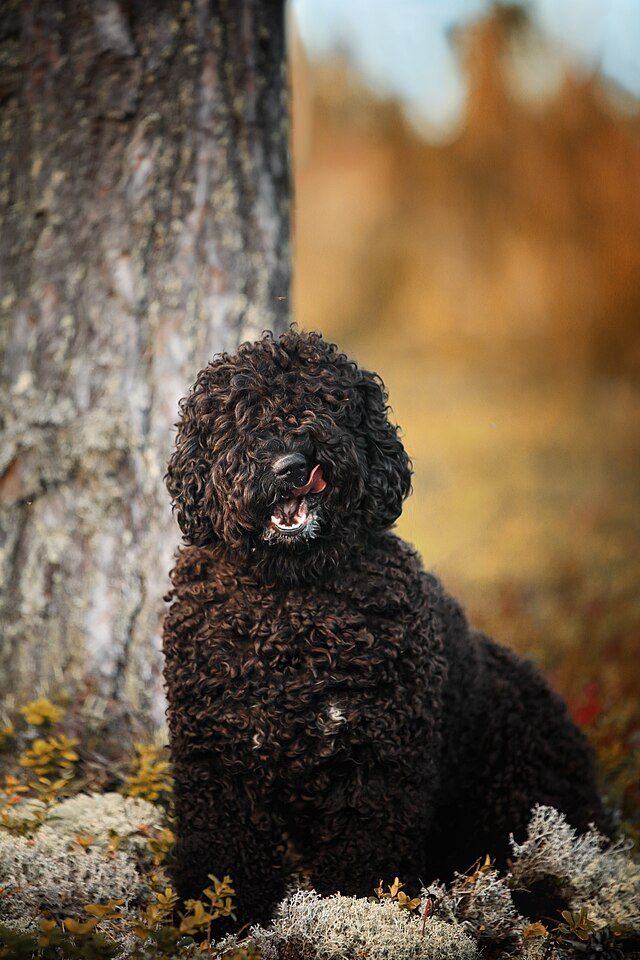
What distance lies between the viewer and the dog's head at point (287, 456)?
8.68ft

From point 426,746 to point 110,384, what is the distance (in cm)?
227

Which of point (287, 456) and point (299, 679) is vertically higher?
point (287, 456)

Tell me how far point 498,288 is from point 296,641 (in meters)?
7.83

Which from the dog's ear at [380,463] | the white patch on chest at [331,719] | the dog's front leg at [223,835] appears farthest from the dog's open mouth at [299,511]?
the dog's front leg at [223,835]

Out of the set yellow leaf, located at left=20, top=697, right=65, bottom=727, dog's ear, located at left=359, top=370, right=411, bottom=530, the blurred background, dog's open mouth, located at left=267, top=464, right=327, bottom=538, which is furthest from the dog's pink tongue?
the blurred background

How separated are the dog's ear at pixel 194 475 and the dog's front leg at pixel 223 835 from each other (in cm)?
77

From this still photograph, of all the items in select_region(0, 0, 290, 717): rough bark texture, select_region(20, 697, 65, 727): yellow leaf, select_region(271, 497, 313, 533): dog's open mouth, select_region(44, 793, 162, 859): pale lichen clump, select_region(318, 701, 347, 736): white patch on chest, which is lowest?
select_region(44, 793, 162, 859): pale lichen clump

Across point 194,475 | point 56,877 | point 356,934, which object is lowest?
point 356,934

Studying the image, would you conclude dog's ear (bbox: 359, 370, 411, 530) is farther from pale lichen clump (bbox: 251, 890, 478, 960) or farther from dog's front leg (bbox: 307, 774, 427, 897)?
pale lichen clump (bbox: 251, 890, 478, 960)

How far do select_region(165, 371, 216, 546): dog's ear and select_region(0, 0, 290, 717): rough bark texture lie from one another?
1.25m

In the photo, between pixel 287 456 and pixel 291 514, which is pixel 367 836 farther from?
pixel 287 456

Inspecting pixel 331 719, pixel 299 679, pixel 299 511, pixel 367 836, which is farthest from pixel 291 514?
pixel 367 836

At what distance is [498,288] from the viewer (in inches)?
388

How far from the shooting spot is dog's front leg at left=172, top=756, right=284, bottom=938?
9.33 ft
